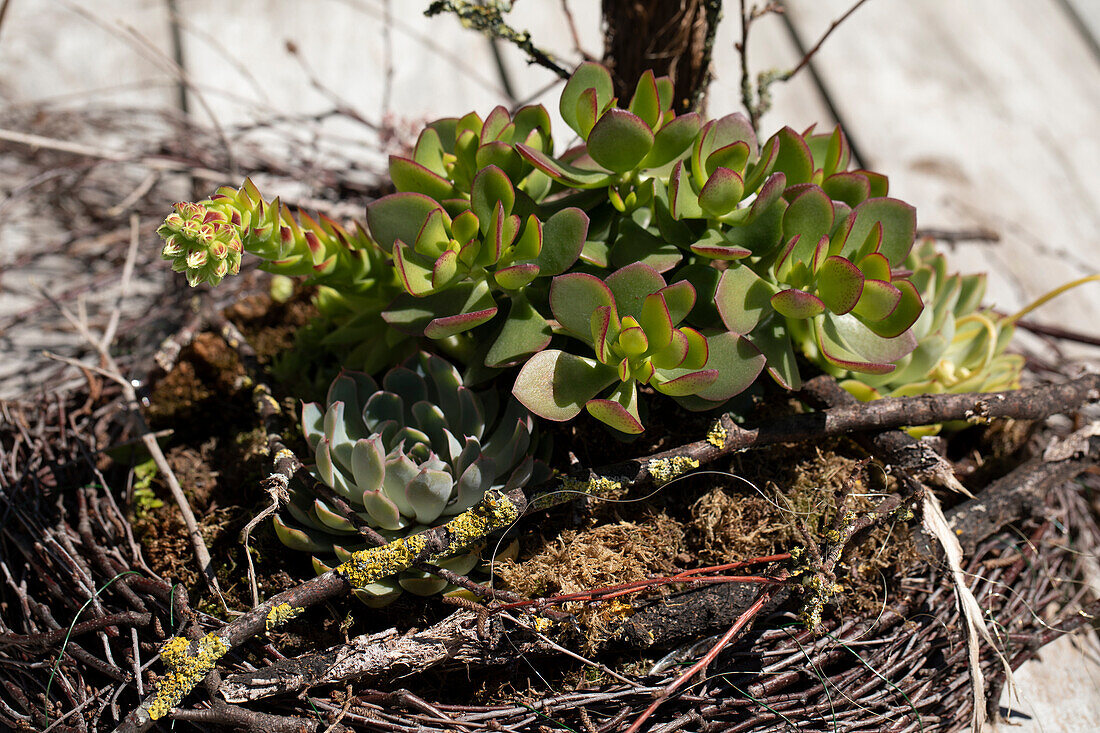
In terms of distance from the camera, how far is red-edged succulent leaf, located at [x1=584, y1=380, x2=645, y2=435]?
790mm

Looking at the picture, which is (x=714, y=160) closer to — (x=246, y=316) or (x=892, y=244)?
(x=892, y=244)

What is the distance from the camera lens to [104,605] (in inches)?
35.8

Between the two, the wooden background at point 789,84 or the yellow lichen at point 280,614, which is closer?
the yellow lichen at point 280,614

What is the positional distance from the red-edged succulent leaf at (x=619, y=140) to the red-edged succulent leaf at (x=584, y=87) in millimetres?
70

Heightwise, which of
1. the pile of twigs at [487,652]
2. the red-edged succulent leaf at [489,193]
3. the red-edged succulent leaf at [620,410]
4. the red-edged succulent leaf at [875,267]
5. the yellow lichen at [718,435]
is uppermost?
the red-edged succulent leaf at [489,193]

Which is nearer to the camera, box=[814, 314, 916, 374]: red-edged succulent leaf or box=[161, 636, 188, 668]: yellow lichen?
Result: box=[161, 636, 188, 668]: yellow lichen

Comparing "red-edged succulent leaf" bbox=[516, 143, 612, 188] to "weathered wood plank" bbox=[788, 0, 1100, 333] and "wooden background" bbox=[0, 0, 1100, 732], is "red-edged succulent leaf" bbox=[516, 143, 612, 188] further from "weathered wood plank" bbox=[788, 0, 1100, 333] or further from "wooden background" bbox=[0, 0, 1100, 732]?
"weathered wood plank" bbox=[788, 0, 1100, 333]

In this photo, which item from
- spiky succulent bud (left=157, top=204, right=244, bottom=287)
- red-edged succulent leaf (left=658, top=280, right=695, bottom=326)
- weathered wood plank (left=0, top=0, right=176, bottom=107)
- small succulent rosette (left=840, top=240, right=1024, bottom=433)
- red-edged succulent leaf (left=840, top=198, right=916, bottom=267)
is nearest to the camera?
spiky succulent bud (left=157, top=204, right=244, bottom=287)

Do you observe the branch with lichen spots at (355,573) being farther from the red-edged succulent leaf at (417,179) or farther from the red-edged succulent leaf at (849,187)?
the red-edged succulent leaf at (849,187)

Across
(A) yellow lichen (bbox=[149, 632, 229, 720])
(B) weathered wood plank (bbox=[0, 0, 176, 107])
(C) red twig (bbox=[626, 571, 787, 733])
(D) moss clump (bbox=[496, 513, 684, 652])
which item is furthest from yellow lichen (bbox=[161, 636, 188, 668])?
(B) weathered wood plank (bbox=[0, 0, 176, 107])

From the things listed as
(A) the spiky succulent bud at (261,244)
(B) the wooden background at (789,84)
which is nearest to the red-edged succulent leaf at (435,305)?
(A) the spiky succulent bud at (261,244)

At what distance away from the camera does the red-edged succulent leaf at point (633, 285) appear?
0.82m

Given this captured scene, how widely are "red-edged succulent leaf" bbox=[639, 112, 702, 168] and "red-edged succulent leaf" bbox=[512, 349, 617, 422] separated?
255mm

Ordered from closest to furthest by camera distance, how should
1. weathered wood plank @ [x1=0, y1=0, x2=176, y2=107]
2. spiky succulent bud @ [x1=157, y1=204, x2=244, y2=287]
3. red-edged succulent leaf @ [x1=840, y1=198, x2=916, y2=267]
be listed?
spiky succulent bud @ [x1=157, y1=204, x2=244, y2=287]
red-edged succulent leaf @ [x1=840, y1=198, x2=916, y2=267]
weathered wood plank @ [x1=0, y1=0, x2=176, y2=107]
